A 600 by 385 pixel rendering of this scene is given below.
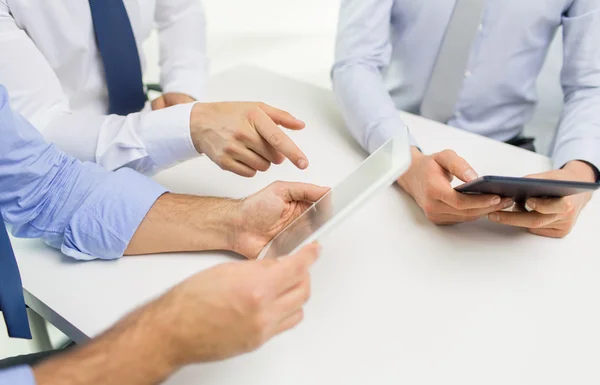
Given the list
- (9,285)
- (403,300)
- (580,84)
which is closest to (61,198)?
(9,285)

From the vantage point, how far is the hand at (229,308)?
0.56 m

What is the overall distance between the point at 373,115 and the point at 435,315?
0.45 metres

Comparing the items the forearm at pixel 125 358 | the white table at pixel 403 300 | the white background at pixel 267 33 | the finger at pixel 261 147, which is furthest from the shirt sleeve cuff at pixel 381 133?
the white background at pixel 267 33

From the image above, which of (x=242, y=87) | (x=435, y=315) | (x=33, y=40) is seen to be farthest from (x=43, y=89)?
(x=435, y=315)

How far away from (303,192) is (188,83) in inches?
24.1

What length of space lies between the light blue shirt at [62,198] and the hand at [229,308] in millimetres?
249

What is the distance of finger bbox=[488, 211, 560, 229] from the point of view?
0.81 m

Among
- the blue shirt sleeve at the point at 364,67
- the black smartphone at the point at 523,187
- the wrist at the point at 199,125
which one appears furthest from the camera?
the blue shirt sleeve at the point at 364,67

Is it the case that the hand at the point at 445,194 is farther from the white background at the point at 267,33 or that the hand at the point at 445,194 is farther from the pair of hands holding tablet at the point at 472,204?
the white background at the point at 267,33

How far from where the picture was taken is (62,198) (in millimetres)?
819

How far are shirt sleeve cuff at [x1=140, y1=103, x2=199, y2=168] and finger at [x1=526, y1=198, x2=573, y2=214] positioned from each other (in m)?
0.57

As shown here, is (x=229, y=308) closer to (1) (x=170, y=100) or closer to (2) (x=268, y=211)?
(2) (x=268, y=211)

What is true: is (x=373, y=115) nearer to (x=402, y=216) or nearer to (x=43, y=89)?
(x=402, y=216)

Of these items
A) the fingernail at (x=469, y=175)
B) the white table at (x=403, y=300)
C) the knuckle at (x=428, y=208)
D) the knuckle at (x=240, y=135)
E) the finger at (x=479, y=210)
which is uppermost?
the knuckle at (x=240, y=135)
